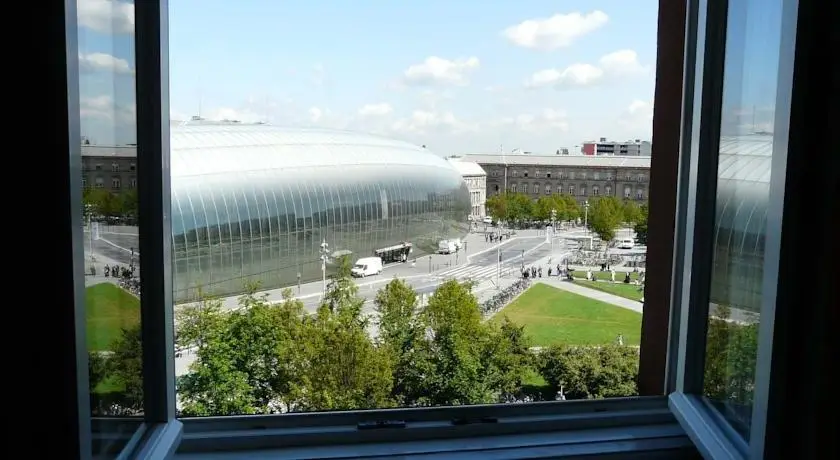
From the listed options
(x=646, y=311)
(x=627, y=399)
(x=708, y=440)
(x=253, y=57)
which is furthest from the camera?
(x=253, y=57)

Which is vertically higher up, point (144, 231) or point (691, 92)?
point (691, 92)

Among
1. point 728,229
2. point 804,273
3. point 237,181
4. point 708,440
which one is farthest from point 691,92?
point 237,181

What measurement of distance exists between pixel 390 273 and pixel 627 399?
1.75 m

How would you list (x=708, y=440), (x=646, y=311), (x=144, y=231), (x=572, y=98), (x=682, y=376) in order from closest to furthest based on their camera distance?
(x=144, y=231) → (x=708, y=440) → (x=682, y=376) → (x=646, y=311) → (x=572, y=98)

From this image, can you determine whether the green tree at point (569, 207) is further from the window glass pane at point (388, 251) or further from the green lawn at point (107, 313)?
the green lawn at point (107, 313)

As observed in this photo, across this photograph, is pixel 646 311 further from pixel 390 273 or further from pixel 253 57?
pixel 253 57

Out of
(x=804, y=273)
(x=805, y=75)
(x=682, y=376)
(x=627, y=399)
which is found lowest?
(x=627, y=399)

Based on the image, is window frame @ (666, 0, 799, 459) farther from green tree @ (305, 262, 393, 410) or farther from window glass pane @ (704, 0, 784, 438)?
green tree @ (305, 262, 393, 410)

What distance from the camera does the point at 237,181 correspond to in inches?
159

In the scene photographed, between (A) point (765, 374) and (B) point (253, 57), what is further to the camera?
(B) point (253, 57)

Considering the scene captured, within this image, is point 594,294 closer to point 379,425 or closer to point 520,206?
point 520,206

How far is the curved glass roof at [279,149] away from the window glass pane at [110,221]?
38.4 inches

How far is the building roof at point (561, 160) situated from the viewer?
7.79ft

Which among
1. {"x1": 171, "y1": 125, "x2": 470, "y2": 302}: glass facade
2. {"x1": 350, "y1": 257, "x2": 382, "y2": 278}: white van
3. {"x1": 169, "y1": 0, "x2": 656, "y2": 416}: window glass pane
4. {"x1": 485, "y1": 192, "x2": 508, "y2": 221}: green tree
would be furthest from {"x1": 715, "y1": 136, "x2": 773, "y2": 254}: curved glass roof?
{"x1": 350, "y1": 257, "x2": 382, "y2": 278}: white van
